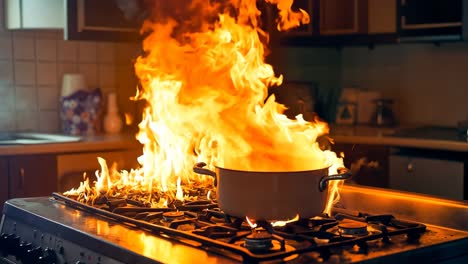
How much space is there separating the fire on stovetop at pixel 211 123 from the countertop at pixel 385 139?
1.08 m

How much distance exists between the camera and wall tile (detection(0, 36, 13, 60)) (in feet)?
11.2

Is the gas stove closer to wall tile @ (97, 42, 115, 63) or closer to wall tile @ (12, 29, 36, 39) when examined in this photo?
wall tile @ (12, 29, 36, 39)

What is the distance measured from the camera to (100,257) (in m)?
1.36

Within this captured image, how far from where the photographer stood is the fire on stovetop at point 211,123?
5.02 feet

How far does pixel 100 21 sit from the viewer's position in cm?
313

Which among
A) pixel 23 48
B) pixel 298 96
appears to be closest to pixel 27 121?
pixel 23 48

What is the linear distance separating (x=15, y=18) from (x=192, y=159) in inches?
64.1

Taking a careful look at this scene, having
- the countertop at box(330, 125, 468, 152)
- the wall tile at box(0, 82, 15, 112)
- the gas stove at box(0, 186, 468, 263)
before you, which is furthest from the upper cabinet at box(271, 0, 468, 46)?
the gas stove at box(0, 186, 468, 263)

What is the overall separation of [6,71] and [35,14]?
15.1 inches

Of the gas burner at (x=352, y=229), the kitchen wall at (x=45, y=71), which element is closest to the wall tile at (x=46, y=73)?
the kitchen wall at (x=45, y=71)

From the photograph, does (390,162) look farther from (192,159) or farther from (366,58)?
(192,159)

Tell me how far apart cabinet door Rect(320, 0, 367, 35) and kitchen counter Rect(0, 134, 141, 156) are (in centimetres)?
119

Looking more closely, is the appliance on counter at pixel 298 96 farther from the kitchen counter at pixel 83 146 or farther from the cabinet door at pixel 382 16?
the kitchen counter at pixel 83 146

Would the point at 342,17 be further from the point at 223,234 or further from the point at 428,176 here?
the point at 223,234
